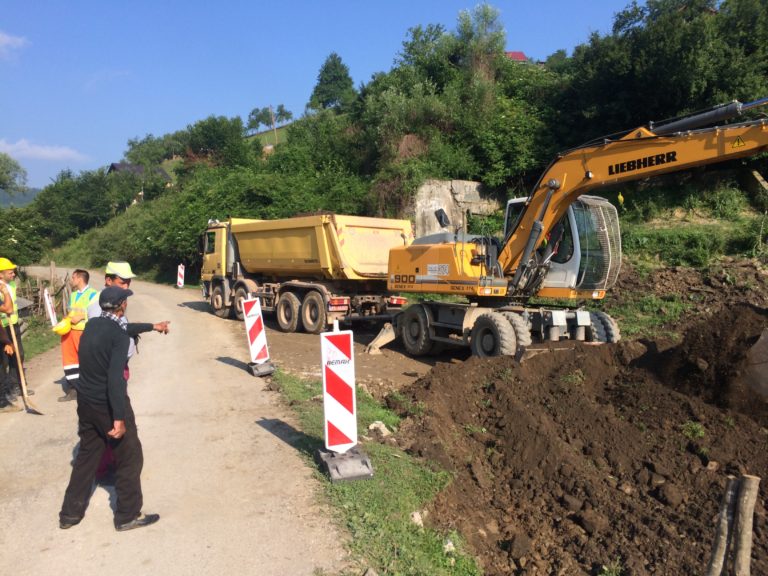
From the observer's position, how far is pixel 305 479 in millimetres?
5215

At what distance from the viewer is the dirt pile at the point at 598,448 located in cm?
446

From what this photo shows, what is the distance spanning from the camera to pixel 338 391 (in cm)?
526

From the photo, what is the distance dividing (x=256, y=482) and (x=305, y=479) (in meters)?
0.42

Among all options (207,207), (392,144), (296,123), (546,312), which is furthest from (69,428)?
(296,123)

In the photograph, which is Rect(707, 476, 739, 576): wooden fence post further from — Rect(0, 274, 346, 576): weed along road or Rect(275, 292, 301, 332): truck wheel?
Rect(275, 292, 301, 332): truck wheel

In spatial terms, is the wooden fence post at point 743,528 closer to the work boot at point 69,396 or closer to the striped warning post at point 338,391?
the striped warning post at point 338,391

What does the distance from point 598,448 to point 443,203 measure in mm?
17355

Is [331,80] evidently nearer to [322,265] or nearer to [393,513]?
[322,265]

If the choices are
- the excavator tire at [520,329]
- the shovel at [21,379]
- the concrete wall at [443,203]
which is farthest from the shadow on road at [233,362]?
the concrete wall at [443,203]

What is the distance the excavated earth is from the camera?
4.46 metres

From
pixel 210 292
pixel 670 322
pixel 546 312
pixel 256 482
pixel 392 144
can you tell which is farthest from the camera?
pixel 392 144

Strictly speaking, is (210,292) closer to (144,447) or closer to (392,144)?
(392,144)

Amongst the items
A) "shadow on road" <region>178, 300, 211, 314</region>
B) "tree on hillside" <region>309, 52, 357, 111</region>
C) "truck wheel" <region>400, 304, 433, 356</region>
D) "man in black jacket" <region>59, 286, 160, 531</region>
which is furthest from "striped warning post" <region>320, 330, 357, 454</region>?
"tree on hillside" <region>309, 52, 357, 111</region>

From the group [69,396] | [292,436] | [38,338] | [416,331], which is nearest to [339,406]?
[292,436]
